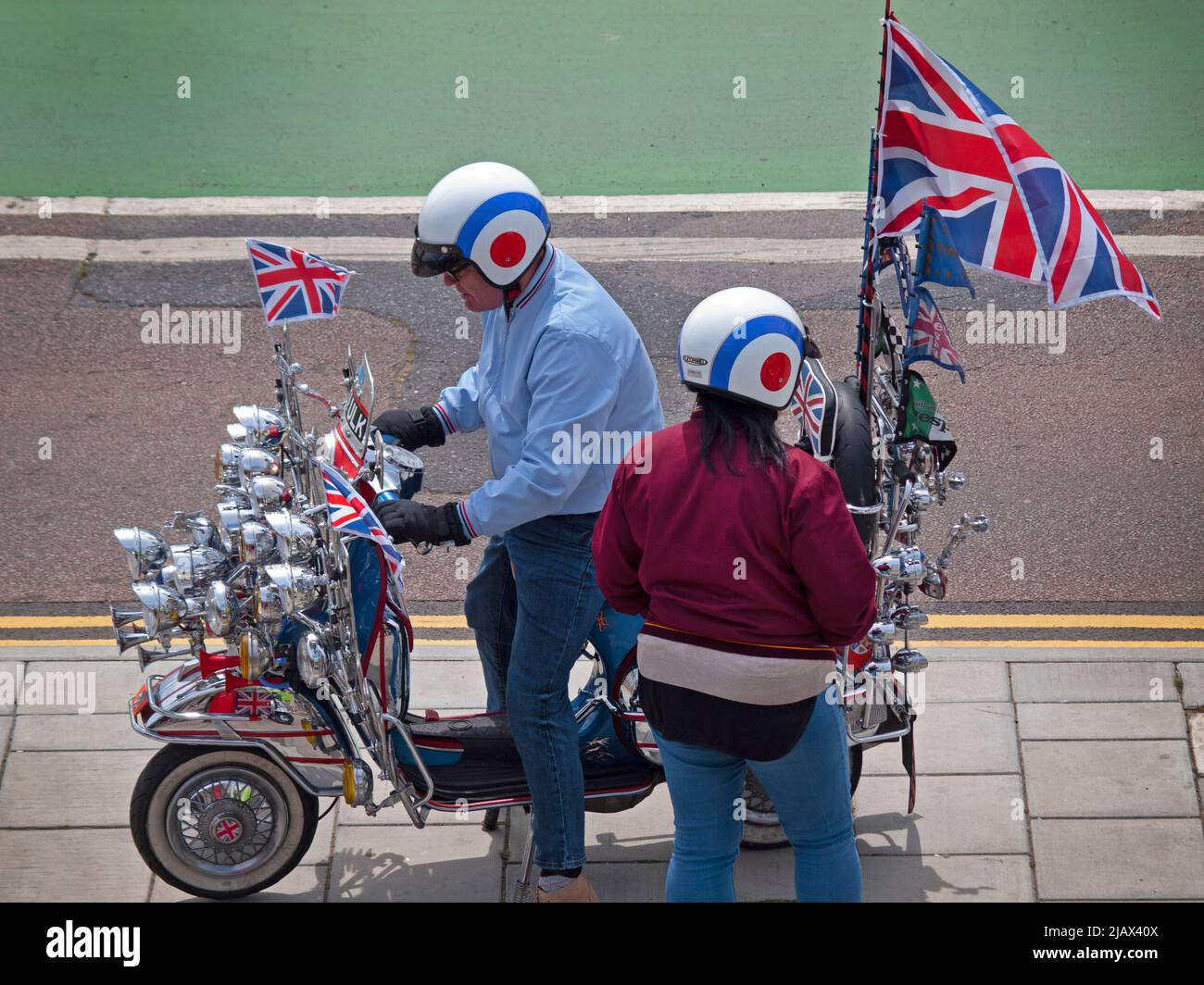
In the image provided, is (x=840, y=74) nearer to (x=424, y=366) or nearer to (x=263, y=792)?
(x=424, y=366)

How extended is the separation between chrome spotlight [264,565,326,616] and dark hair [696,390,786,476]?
3.75 ft

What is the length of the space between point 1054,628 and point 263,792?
3180 mm

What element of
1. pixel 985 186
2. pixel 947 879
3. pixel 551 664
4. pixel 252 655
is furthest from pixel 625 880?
pixel 985 186

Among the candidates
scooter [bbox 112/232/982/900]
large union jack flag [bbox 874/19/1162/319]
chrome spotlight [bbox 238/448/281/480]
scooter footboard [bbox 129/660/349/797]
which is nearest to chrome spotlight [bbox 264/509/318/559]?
scooter [bbox 112/232/982/900]

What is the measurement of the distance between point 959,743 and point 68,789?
9.95 ft

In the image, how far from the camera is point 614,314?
160 inches

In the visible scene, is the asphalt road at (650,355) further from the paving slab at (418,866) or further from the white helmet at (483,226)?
the white helmet at (483,226)

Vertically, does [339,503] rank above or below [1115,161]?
below

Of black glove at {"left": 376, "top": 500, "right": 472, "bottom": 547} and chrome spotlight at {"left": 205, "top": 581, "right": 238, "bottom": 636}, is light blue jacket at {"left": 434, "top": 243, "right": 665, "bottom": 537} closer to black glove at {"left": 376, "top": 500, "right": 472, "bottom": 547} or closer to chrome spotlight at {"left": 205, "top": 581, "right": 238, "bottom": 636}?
black glove at {"left": 376, "top": 500, "right": 472, "bottom": 547}

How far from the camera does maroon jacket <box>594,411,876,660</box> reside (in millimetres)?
3264

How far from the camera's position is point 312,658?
393 centimetres

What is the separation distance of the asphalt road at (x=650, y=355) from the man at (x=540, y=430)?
186cm
